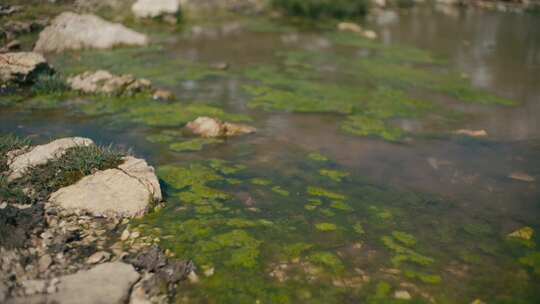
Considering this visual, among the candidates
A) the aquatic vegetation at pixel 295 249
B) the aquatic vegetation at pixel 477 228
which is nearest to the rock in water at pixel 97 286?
the aquatic vegetation at pixel 295 249

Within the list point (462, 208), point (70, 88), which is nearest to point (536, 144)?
point (462, 208)

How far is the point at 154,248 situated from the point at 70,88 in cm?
953

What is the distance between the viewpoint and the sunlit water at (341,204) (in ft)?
22.9

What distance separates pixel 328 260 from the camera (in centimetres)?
740

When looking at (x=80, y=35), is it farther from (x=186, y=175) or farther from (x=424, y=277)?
(x=424, y=277)

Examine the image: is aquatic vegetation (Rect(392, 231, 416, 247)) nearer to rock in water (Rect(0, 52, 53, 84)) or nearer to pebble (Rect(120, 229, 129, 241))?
pebble (Rect(120, 229, 129, 241))

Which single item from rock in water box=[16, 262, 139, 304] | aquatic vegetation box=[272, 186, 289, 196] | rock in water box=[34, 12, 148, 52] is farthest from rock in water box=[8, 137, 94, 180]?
rock in water box=[34, 12, 148, 52]

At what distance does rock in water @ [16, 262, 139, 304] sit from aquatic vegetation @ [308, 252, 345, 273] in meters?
2.50

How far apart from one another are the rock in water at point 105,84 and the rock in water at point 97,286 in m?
9.01

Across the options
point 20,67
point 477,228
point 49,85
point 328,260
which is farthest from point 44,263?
point 20,67

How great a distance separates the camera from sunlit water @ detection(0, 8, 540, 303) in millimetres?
6987

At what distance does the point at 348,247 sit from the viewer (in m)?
7.80

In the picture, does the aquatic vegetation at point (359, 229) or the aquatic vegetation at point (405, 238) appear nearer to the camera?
the aquatic vegetation at point (405, 238)

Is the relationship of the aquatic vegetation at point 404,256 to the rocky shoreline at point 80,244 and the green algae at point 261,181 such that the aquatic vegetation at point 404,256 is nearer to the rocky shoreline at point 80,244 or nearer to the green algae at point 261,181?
the green algae at point 261,181
